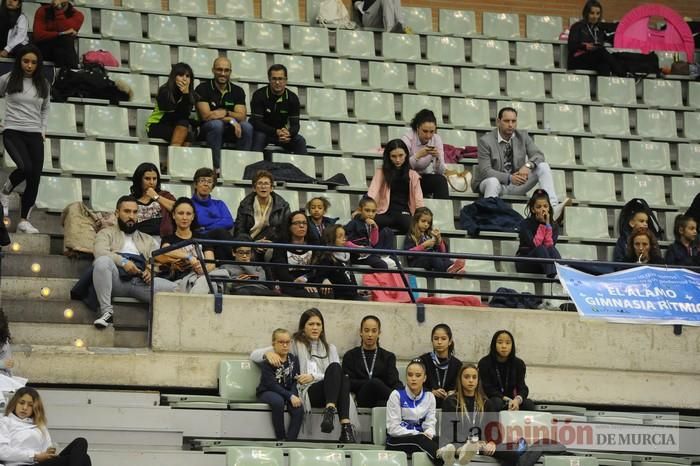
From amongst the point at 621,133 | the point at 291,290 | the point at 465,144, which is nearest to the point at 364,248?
the point at 291,290

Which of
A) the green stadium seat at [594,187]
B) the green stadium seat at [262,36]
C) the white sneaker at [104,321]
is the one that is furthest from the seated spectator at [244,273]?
the green stadium seat at [262,36]

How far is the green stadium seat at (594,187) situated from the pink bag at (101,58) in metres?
4.96

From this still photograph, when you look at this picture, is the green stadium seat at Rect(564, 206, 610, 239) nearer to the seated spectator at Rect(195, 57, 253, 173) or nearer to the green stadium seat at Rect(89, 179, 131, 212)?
the seated spectator at Rect(195, 57, 253, 173)

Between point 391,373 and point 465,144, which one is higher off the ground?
point 465,144

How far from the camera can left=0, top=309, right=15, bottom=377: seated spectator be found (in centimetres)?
1248

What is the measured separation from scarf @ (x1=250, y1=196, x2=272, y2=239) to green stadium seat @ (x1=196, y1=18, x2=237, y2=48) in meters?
4.08

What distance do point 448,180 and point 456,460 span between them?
16.3ft

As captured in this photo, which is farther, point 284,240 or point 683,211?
point 683,211

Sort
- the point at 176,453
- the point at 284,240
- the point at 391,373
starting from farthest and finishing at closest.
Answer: the point at 284,240 < the point at 391,373 < the point at 176,453

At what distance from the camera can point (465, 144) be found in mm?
17844

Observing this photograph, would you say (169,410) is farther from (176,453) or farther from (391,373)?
(391,373)

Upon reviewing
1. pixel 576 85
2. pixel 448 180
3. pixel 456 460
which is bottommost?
pixel 456 460

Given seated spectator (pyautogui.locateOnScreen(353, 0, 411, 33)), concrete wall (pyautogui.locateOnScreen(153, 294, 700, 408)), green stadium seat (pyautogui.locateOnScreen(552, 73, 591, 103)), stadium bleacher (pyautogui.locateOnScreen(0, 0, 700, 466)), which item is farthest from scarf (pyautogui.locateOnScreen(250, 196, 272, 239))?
green stadium seat (pyautogui.locateOnScreen(552, 73, 591, 103))

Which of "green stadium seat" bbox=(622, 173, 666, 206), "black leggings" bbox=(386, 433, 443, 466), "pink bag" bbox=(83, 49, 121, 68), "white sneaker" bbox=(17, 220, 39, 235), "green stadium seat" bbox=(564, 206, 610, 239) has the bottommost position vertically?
"black leggings" bbox=(386, 433, 443, 466)
